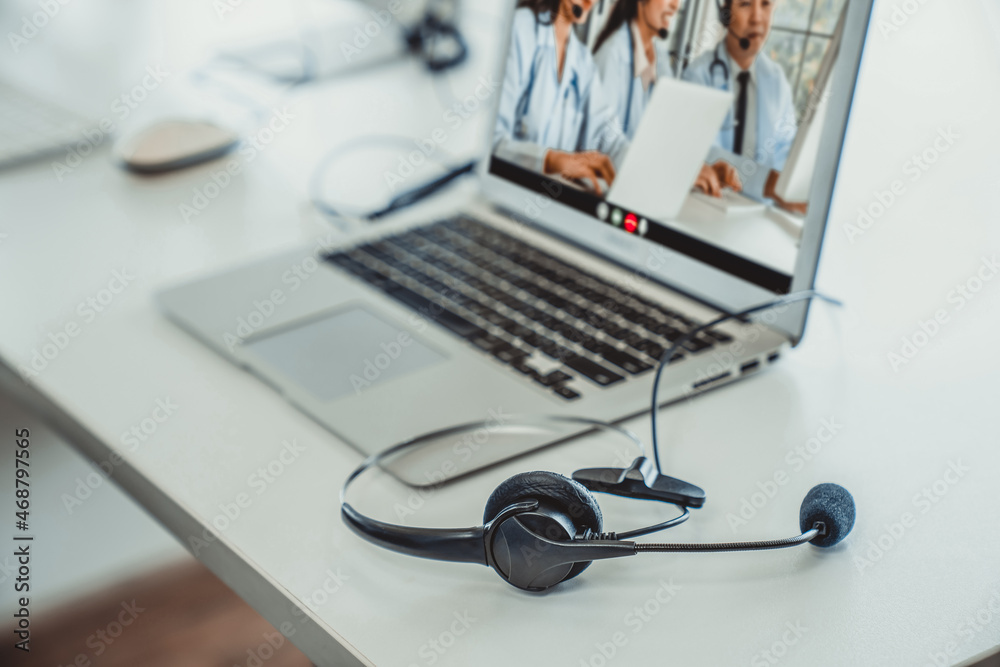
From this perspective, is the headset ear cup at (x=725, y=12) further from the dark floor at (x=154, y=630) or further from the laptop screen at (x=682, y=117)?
the dark floor at (x=154, y=630)

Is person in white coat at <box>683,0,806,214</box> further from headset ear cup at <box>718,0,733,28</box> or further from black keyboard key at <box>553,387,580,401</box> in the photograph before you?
black keyboard key at <box>553,387,580,401</box>

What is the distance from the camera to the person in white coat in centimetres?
71

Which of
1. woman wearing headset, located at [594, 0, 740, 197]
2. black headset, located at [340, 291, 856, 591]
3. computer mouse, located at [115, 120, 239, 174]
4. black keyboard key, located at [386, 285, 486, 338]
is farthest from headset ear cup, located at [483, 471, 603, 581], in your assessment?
computer mouse, located at [115, 120, 239, 174]

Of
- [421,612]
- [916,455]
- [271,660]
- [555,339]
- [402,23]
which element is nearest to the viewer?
[421,612]

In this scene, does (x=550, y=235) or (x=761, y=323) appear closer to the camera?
(x=761, y=323)

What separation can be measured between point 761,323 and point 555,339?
0.17m

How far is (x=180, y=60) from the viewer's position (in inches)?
57.9

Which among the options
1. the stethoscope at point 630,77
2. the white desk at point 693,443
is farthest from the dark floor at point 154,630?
the stethoscope at point 630,77

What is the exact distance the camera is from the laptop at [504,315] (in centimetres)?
65

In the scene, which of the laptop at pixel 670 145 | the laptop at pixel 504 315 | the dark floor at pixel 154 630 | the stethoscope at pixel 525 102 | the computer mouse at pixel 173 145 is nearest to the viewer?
the laptop at pixel 504 315

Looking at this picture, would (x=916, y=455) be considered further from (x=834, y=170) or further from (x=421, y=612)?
(x=421, y=612)

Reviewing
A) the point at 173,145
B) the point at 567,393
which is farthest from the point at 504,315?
the point at 173,145

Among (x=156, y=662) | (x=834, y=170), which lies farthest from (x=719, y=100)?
(x=156, y=662)

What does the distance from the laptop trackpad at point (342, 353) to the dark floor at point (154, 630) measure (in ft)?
2.13
